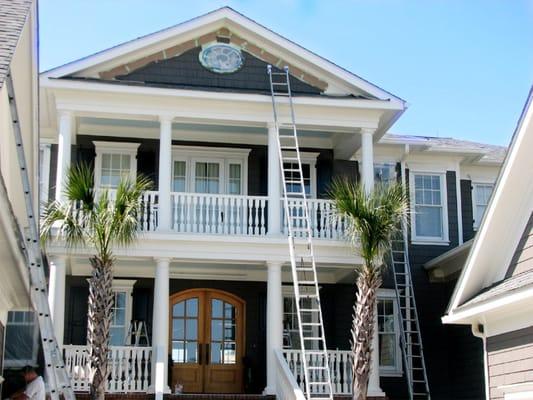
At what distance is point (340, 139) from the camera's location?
19.8 meters

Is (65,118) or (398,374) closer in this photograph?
(65,118)

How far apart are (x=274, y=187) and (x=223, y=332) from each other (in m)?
3.91

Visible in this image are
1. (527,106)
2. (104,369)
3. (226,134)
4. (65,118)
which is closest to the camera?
(527,106)

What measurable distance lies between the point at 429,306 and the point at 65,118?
9.01 m

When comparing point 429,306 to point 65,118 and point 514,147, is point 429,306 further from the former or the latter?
point 514,147

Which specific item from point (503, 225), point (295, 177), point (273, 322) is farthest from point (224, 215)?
point (503, 225)

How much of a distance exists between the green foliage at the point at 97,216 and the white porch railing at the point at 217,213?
1.83 meters

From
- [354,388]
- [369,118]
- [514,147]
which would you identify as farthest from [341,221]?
[514,147]

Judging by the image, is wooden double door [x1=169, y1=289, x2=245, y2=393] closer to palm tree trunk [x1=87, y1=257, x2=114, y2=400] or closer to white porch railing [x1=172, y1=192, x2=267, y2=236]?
→ white porch railing [x1=172, y1=192, x2=267, y2=236]

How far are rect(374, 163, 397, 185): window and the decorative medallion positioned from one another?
460cm

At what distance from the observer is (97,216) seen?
1548cm

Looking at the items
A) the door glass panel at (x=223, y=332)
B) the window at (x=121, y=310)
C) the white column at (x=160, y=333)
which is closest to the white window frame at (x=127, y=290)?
the window at (x=121, y=310)

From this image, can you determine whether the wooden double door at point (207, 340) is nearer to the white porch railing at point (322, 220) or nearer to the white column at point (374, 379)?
the white porch railing at point (322, 220)

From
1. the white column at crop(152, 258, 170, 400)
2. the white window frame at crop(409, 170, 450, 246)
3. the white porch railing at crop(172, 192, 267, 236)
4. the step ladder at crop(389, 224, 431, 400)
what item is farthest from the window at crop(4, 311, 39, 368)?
the white window frame at crop(409, 170, 450, 246)
